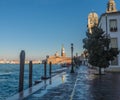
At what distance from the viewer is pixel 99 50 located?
36.2 meters

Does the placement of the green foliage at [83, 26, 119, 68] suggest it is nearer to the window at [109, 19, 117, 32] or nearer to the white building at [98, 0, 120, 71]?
the white building at [98, 0, 120, 71]

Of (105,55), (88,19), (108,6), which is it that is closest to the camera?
(105,55)

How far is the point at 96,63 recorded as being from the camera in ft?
120

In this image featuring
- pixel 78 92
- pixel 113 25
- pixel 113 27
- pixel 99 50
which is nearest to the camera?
pixel 78 92

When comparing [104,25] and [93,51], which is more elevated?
[104,25]

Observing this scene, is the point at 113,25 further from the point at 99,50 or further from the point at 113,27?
the point at 99,50

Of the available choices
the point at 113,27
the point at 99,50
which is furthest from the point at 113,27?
the point at 99,50

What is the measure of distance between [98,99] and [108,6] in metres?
65.7

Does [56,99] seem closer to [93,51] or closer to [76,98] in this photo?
[76,98]

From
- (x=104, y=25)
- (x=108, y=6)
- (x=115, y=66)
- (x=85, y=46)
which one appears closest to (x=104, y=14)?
(x=104, y=25)

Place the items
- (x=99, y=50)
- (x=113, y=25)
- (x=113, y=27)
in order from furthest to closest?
(x=113, y=25) → (x=113, y=27) → (x=99, y=50)

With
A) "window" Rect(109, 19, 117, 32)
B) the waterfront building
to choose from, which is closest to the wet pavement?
the waterfront building

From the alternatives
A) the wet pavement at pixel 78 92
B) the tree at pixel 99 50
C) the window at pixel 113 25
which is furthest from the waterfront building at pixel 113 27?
the wet pavement at pixel 78 92

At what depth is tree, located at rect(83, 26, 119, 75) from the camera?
119 feet
